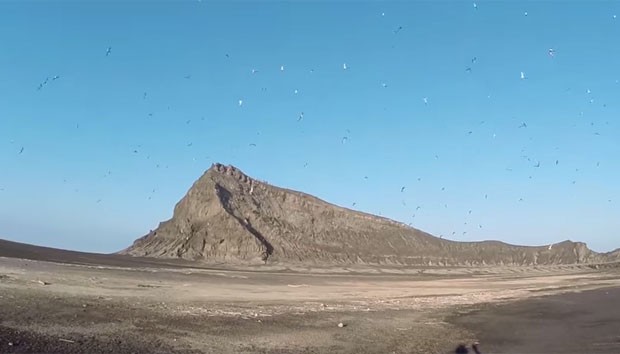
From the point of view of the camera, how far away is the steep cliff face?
11575 centimetres

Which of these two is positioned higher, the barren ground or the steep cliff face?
the steep cliff face

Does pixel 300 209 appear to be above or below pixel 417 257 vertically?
above

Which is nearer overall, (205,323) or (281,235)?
(205,323)

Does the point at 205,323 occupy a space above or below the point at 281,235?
below

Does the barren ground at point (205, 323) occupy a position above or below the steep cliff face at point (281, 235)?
below

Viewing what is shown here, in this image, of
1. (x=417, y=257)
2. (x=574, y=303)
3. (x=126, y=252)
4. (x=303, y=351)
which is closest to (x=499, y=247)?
(x=417, y=257)

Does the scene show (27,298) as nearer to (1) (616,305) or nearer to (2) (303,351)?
(2) (303,351)

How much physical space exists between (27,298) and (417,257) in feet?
360

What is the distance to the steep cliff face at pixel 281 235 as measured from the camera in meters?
116

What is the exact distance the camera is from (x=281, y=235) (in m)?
124

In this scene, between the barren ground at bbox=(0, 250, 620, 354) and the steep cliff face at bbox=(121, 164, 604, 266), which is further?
the steep cliff face at bbox=(121, 164, 604, 266)

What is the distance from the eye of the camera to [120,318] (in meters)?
20.2

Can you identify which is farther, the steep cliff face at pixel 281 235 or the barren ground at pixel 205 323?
the steep cliff face at pixel 281 235

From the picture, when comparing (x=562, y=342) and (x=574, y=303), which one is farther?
(x=574, y=303)
